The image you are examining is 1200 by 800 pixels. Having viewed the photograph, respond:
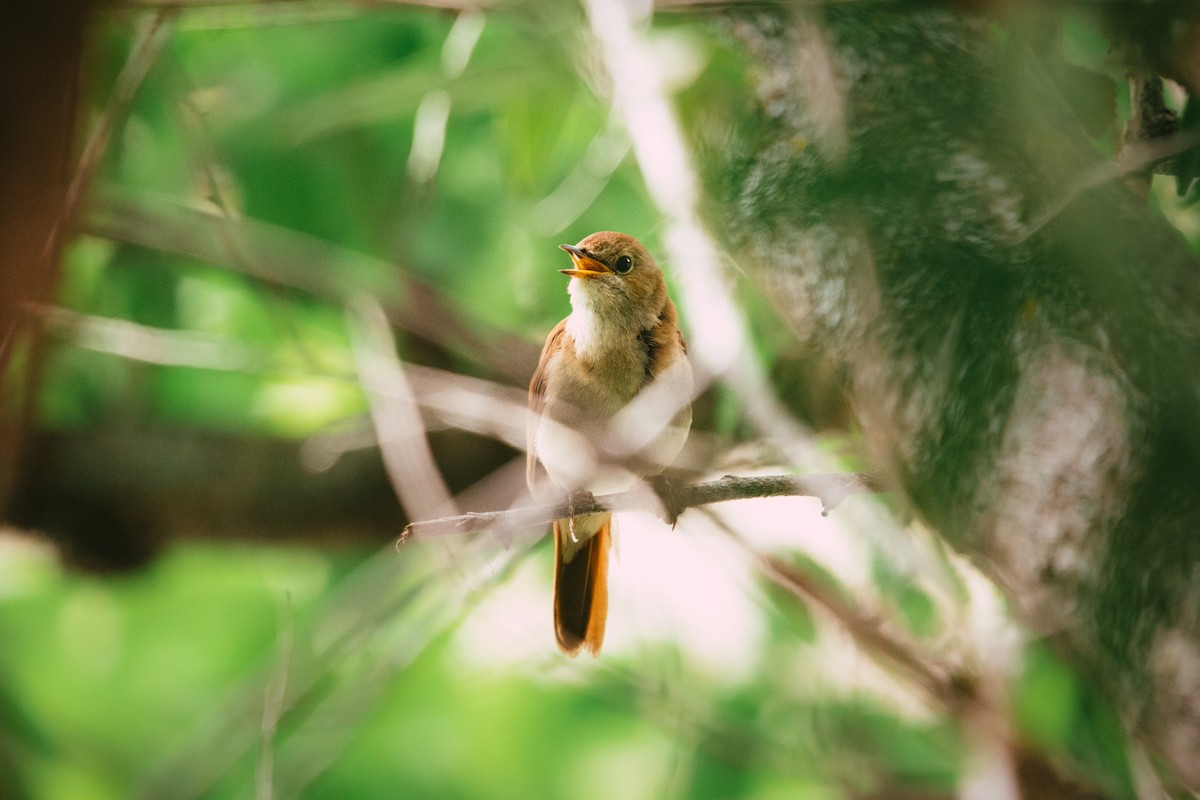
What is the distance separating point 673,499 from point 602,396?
0.40m

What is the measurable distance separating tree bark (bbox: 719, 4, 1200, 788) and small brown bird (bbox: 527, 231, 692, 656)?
33.0 inches

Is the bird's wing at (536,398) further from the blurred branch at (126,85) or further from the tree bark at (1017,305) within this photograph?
the tree bark at (1017,305)

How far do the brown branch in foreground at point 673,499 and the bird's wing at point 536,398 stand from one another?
37cm

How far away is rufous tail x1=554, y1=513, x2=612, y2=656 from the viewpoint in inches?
86.8

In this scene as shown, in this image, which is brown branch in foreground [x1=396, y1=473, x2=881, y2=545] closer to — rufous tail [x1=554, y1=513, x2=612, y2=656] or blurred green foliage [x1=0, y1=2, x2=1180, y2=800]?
blurred green foliage [x1=0, y1=2, x2=1180, y2=800]

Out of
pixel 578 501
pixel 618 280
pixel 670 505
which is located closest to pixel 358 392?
pixel 618 280

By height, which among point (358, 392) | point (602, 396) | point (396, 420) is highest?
point (358, 392)

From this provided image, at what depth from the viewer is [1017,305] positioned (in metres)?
0.82

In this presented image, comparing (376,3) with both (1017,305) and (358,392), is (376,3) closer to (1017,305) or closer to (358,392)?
(1017,305)

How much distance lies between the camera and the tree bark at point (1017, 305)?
768 mm

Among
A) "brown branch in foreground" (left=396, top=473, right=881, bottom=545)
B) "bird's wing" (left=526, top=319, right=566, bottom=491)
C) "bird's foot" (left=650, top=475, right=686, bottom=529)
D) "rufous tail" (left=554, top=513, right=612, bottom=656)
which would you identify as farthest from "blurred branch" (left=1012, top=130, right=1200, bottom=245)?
"rufous tail" (left=554, top=513, right=612, bottom=656)

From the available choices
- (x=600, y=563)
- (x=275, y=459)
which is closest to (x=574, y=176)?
(x=600, y=563)

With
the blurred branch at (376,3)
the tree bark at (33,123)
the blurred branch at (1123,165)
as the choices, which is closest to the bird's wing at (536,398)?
the blurred branch at (376,3)

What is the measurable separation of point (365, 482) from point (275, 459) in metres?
0.28
